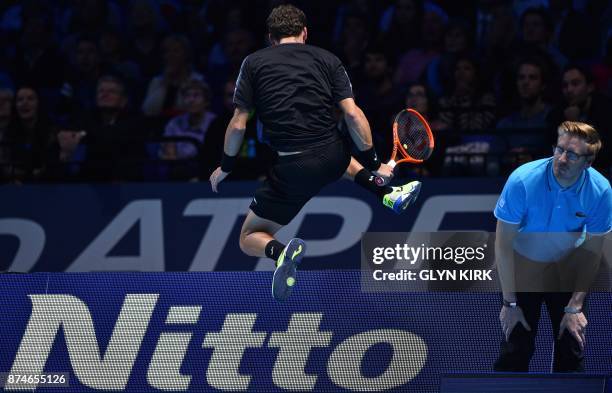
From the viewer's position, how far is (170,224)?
1071cm

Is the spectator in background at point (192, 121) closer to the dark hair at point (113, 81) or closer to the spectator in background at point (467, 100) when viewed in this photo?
the dark hair at point (113, 81)

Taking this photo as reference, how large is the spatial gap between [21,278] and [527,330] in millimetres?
3096

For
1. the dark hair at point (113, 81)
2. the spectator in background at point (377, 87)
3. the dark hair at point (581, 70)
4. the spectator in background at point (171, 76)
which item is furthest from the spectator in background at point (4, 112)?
the dark hair at point (581, 70)

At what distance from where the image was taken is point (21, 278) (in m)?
8.03

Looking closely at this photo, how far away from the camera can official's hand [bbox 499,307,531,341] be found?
717 centimetres

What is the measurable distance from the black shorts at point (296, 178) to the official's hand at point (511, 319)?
4.54 feet

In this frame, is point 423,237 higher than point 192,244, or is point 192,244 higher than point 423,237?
point 423,237

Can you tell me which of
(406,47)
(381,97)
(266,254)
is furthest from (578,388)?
(406,47)

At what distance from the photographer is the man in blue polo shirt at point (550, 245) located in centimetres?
698

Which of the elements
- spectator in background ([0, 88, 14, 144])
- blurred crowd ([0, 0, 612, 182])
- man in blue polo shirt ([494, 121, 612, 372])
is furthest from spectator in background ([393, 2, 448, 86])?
man in blue polo shirt ([494, 121, 612, 372])

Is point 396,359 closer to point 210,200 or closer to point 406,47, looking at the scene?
point 210,200

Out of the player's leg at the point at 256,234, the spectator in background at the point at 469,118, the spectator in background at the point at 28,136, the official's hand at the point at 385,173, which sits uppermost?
the official's hand at the point at 385,173

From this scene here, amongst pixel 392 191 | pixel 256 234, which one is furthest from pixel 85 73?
pixel 392 191

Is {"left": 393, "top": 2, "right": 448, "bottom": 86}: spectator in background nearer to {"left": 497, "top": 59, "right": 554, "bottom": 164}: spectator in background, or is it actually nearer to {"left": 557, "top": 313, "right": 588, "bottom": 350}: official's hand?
{"left": 497, "top": 59, "right": 554, "bottom": 164}: spectator in background
